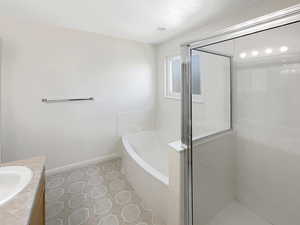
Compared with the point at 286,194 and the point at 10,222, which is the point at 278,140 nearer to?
the point at 286,194

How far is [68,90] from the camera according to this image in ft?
7.75

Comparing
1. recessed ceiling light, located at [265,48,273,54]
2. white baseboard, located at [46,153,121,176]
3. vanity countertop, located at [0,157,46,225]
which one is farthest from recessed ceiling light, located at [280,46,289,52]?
white baseboard, located at [46,153,121,176]

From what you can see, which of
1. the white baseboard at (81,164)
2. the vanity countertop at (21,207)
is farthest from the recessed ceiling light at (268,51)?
the white baseboard at (81,164)

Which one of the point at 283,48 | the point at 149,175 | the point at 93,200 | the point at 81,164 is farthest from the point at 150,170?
the point at 283,48

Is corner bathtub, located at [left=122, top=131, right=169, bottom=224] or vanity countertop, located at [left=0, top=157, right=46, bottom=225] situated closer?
vanity countertop, located at [left=0, top=157, right=46, bottom=225]

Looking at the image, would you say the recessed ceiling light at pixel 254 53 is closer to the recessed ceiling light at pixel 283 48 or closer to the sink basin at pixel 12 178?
the recessed ceiling light at pixel 283 48

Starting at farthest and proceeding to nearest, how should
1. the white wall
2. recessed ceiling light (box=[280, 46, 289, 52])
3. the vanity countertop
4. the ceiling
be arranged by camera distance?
the white wall < the ceiling < recessed ceiling light (box=[280, 46, 289, 52]) < the vanity countertop

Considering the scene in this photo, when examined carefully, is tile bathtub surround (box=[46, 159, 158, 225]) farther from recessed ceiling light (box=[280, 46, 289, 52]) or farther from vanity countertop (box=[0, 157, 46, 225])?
recessed ceiling light (box=[280, 46, 289, 52])

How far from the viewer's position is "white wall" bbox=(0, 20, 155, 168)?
2.02 m

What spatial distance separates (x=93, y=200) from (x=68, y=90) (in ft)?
5.23

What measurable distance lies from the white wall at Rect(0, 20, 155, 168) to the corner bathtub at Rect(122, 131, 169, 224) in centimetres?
49

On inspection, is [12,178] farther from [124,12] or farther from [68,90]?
[124,12]

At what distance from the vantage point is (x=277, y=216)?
1.49 m

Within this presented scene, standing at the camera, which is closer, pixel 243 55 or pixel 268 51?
pixel 268 51
